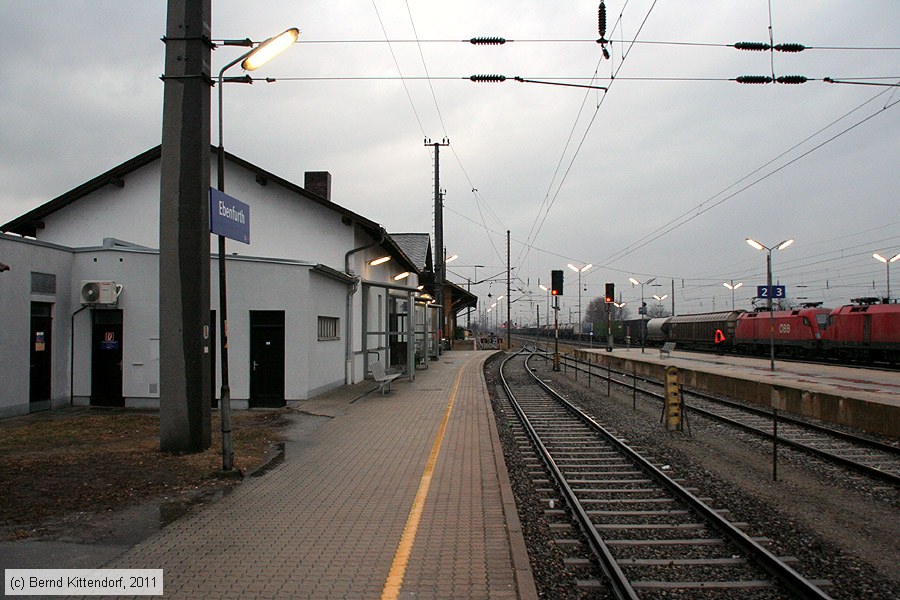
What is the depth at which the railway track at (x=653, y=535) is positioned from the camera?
4.94m

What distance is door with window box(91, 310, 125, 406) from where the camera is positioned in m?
14.3

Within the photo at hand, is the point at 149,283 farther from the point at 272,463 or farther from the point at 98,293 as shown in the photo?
→ the point at 272,463

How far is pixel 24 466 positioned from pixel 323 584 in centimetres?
583

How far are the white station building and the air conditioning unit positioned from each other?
2 cm

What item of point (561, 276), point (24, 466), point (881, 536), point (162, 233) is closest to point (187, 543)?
point (24, 466)

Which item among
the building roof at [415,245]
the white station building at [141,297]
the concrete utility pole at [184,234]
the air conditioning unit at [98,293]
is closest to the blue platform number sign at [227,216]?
the concrete utility pole at [184,234]

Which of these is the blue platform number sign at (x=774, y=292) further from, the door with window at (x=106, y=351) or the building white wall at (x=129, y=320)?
the door with window at (x=106, y=351)

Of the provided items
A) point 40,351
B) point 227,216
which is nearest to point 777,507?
point 227,216

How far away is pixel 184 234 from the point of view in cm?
888

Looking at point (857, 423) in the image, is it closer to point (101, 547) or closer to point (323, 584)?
point (323, 584)

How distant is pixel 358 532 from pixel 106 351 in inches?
441

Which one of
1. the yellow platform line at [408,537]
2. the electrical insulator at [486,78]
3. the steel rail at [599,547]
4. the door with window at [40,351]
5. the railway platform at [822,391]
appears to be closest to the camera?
the yellow platform line at [408,537]

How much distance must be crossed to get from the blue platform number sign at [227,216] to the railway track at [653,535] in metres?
5.49

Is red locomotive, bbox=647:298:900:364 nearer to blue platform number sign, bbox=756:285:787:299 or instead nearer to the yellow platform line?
blue platform number sign, bbox=756:285:787:299
